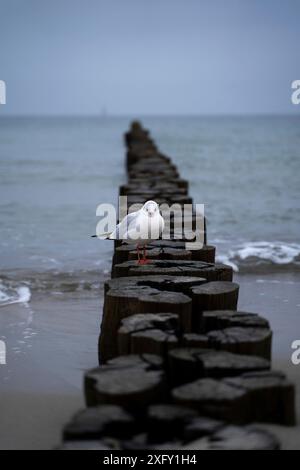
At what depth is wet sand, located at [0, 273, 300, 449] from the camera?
3898 mm

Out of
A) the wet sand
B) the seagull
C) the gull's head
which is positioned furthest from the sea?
the gull's head

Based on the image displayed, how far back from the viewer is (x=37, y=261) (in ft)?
32.1

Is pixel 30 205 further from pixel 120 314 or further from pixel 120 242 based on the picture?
pixel 120 314

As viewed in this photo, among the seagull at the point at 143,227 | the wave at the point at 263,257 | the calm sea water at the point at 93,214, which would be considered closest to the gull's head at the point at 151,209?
the seagull at the point at 143,227

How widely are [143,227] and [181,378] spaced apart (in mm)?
2134

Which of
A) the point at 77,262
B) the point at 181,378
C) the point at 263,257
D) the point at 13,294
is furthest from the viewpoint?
the point at 263,257

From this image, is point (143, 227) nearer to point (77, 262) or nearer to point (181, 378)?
point (181, 378)

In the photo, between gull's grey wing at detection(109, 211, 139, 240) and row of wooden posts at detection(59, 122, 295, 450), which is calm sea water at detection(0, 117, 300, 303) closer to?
gull's grey wing at detection(109, 211, 139, 240)

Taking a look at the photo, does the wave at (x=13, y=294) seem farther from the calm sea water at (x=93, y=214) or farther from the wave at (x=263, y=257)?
the wave at (x=263, y=257)

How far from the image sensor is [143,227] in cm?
536

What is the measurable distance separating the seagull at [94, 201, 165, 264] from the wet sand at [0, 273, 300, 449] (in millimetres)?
778

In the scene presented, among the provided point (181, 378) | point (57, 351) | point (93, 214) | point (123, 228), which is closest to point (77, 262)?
point (123, 228)

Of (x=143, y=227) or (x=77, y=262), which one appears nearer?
(x=143, y=227)

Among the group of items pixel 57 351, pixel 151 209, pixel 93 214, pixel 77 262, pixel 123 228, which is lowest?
pixel 57 351
